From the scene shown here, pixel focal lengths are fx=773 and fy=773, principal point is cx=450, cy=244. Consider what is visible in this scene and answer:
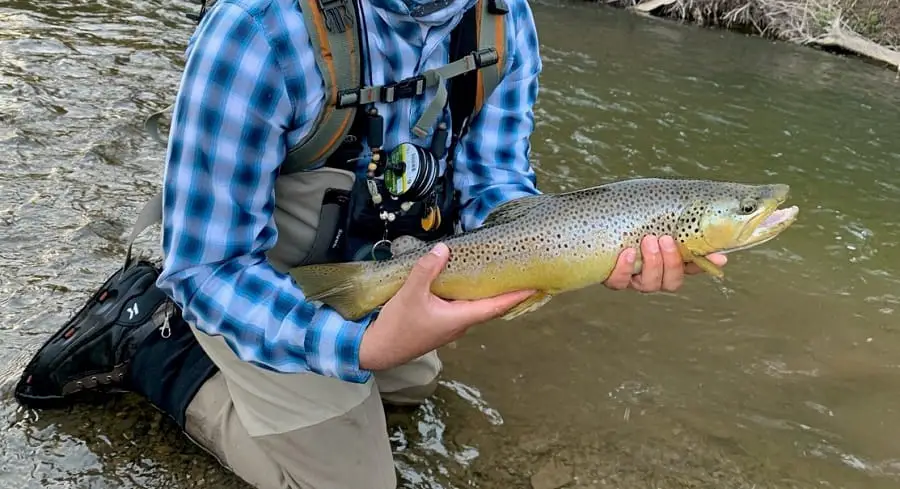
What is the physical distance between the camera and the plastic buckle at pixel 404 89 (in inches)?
85.5

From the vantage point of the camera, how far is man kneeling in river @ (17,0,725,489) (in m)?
1.95

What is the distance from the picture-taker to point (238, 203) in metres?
2.05

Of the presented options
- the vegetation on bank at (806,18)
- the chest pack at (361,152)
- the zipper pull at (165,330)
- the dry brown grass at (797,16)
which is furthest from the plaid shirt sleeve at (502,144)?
the dry brown grass at (797,16)

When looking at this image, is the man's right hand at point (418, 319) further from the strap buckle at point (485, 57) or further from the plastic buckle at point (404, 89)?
the strap buckle at point (485, 57)

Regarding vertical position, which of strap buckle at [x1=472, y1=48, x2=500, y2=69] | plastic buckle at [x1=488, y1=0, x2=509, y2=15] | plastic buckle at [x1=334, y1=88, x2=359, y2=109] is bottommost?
plastic buckle at [x1=334, y1=88, x2=359, y2=109]

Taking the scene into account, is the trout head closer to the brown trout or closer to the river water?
the brown trout

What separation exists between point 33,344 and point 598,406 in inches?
89.5

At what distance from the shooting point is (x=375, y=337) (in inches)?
80.7

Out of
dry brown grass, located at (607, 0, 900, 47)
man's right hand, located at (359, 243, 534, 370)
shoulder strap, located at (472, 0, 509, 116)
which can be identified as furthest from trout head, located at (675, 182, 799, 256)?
dry brown grass, located at (607, 0, 900, 47)

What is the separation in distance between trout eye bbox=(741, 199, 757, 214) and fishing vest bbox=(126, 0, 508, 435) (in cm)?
83

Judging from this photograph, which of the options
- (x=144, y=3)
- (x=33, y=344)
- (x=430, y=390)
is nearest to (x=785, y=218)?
(x=430, y=390)

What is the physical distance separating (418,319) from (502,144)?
3.48 ft

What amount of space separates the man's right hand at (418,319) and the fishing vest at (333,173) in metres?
0.41

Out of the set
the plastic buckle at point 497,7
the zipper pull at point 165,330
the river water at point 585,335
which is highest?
the plastic buckle at point 497,7
